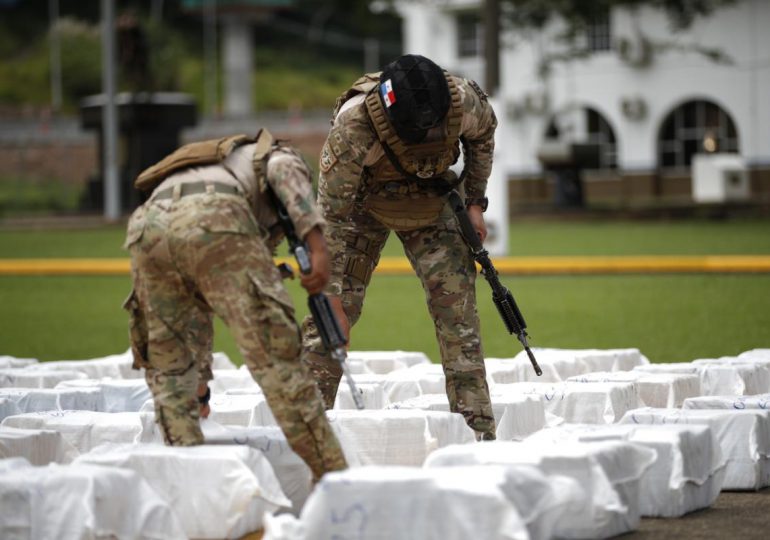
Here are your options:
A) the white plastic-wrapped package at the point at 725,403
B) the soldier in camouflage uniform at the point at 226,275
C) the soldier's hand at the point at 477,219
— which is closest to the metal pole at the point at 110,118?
the soldier's hand at the point at 477,219

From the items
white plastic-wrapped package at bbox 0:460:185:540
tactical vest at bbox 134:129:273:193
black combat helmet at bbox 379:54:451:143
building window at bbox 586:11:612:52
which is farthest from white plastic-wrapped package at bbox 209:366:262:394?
building window at bbox 586:11:612:52

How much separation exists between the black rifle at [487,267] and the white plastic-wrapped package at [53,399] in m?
2.54

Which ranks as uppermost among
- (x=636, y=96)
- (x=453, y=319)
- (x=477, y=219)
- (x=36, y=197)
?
(x=636, y=96)

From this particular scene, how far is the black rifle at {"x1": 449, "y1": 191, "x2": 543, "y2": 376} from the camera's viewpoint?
8.55m

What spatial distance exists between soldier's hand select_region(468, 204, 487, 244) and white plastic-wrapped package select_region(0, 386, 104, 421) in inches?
105

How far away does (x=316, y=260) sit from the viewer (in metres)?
6.90

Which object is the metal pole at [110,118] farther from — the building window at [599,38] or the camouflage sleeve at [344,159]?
the camouflage sleeve at [344,159]

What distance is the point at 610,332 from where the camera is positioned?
15047 millimetres

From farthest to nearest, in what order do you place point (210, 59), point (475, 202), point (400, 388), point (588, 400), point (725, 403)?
point (210, 59), point (400, 388), point (588, 400), point (475, 202), point (725, 403)

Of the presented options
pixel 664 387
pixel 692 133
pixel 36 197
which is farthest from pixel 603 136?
pixel 664 387

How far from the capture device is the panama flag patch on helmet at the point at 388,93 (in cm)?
802

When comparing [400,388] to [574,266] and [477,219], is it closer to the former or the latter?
[477,219]

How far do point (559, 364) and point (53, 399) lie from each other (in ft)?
11.1

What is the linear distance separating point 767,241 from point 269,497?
22118 millimetres
